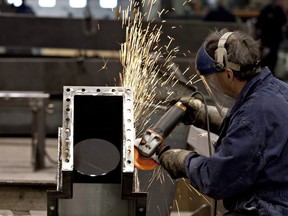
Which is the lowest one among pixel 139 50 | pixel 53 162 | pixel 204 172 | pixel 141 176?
pixel 53 162

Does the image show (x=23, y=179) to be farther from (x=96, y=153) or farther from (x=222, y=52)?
(x=222, y=52)

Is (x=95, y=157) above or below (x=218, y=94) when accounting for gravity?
below

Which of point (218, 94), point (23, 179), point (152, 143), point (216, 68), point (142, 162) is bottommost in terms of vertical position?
point (23, 179)

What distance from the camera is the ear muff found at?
3.56 meters

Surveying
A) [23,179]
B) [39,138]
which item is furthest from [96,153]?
[39,138]

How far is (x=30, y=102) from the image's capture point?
282 inches

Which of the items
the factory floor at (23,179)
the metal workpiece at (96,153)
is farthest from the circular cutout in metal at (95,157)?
the factory floor at (23,179)

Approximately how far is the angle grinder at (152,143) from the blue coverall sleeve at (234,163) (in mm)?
319

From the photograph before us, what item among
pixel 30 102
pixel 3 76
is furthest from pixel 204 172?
Answer: pixel 3 76

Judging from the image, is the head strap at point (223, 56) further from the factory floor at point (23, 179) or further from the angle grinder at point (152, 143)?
the factory floor at point (23, 179)

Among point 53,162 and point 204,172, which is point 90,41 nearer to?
point 53,162

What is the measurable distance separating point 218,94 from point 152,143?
40cm

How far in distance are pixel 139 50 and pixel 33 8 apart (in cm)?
713

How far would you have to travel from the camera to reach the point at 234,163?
338 centimetres
